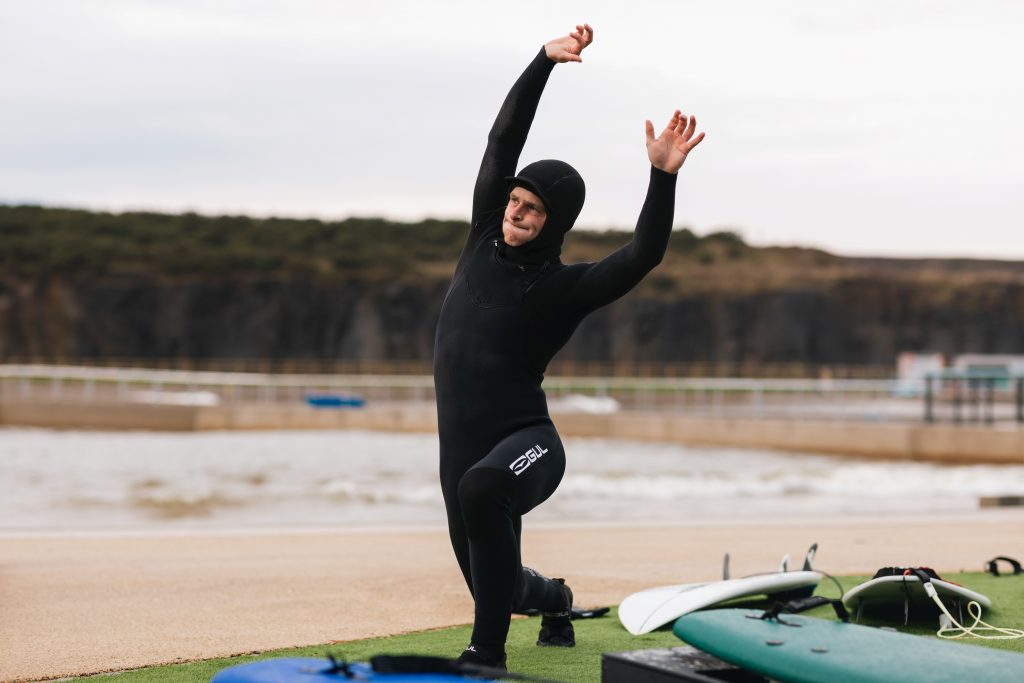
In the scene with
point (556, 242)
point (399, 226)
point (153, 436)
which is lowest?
point (153, 436)

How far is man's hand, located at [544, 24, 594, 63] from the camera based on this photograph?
4289mm

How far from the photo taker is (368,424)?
35719 mm

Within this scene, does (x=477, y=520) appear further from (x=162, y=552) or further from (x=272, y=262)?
(x=272, y=262)

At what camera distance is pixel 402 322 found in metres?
82.6

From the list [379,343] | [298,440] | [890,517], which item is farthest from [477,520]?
[379,343]

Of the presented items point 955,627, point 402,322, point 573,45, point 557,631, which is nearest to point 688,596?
point 557,631

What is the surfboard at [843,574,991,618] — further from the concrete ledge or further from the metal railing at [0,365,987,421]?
the metal railing at [0,365,987,421]

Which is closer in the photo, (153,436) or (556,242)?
(556,242)

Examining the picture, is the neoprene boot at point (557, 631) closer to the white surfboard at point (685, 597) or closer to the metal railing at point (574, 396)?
the white surfboard at point (685, 597)

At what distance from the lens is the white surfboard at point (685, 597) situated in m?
5.26

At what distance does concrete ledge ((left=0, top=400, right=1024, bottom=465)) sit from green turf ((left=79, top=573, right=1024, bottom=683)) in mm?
17756

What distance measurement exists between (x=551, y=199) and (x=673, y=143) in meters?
0.50

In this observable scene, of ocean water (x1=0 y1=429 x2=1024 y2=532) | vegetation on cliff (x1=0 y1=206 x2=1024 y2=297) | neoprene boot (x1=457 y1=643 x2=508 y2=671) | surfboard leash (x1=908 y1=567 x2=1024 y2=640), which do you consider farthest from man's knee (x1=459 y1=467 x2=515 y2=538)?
vegetation on cliff (x1=0 y1=206 x2=1024 y2=297)

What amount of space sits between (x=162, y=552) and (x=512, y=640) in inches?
159
